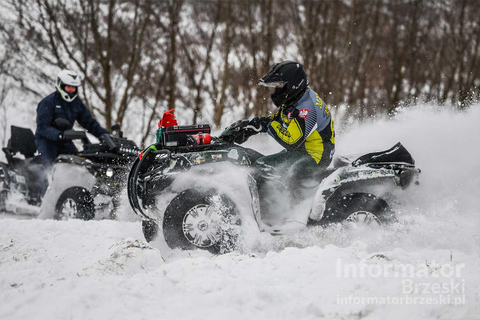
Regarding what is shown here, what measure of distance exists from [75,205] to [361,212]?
457cm

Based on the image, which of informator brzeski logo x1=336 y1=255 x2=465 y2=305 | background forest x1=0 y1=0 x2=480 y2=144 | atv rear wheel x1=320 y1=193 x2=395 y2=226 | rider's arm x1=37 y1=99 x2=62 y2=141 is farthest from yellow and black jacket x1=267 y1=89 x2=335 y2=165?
background forest x1=0 y1=0 x2=480 y2=144

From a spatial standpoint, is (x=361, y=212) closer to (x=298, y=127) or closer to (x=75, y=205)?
(x=298, y=127)

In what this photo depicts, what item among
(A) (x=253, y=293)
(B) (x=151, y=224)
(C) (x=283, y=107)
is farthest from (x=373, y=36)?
(A) (x=253, y=293)

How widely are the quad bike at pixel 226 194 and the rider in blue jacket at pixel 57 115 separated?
3810 millimetres

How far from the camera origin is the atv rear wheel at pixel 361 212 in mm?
5117

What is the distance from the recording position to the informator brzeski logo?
306 centimetres

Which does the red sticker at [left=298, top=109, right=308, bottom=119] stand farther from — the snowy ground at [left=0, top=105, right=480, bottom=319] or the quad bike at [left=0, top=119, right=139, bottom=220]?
the quad bike at [left=0, top=119, right=139, bottom=220]

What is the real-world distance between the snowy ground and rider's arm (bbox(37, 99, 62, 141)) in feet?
6.98

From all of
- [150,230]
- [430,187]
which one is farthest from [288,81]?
[150,230]

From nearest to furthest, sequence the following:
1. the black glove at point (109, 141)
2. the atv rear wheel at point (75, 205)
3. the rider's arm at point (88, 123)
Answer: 1. the atv rear wheel at point (75, 205)
2. the black glove at point (109, 141)
3. the rider's arm at point (88, 123)

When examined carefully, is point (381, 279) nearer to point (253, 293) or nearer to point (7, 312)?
point (253, 293)

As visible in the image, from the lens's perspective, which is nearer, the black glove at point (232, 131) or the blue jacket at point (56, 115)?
the black glove at point (232, 131)

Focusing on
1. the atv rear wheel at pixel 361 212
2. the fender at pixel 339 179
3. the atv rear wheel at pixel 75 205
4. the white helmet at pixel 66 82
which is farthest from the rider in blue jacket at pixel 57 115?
the atv rear wheel at pixel 361 212

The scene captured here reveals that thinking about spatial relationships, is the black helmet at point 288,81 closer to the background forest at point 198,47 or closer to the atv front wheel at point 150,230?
the atv front wheel at point 150,230
